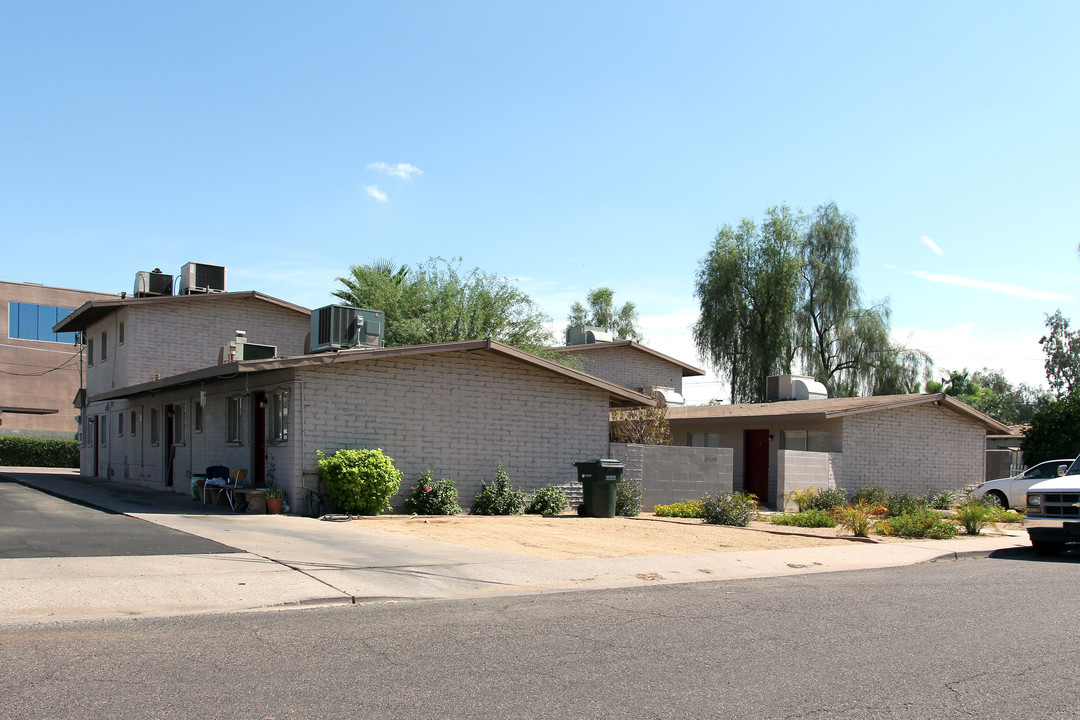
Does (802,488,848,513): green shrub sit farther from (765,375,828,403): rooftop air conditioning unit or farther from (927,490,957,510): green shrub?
(765,375,828,403): rooftop air conditioning unit

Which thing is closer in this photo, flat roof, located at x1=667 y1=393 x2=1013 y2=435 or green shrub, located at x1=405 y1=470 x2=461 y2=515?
green shrub, located at x1=405 y1=470 x2=461 y2=515

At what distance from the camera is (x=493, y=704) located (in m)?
5.29

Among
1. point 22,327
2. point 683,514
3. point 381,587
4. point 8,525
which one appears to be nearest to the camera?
point 381,587

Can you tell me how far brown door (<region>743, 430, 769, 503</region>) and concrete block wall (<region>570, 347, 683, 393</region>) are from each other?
9.35 meters

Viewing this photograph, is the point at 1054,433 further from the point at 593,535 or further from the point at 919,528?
the point at 593,535

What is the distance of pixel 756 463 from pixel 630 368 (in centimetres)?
1145

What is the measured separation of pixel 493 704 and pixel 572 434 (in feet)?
52.2

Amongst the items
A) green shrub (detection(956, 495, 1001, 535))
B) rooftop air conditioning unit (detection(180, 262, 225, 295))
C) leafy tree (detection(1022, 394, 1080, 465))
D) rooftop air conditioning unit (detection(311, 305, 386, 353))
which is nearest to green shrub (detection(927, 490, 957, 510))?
leafy tree (detection(1022, 394, 1080, 465))

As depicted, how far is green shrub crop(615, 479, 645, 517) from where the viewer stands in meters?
20.5

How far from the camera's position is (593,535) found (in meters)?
15.5

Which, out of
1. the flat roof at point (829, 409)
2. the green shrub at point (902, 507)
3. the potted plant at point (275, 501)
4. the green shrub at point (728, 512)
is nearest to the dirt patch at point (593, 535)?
the green shrub at point (728, 512)

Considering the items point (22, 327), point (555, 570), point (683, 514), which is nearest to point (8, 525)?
point (555, 570)

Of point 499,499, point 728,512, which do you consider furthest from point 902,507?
point 499,499

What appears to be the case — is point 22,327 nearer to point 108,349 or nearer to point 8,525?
point 108,349
